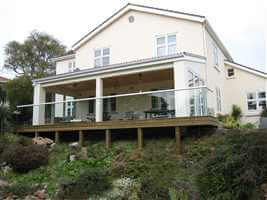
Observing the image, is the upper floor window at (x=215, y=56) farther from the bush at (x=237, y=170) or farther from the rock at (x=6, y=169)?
the rock at (x=6, y=169)

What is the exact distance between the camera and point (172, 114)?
11.0 meters

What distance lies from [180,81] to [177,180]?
5262 millimetres

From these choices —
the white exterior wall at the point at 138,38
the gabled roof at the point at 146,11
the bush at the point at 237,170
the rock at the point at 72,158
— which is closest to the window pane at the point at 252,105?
the gabled roof at the point at 146,11

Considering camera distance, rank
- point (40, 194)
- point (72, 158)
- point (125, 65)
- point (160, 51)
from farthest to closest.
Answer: point (160, 51)
point (125, 65)
point (72, 158)
point (40, 194)

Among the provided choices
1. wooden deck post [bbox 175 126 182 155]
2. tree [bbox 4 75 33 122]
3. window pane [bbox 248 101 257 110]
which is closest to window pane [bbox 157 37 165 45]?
wooden deck post [bbox 175 126 182 155]

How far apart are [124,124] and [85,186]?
4287mm

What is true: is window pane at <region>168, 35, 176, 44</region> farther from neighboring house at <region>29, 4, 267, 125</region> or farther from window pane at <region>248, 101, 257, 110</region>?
window pane at <region>248, 101, 257, 110</region>

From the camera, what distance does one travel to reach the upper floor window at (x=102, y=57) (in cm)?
1747

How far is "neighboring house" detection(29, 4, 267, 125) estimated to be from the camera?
11.7 metres

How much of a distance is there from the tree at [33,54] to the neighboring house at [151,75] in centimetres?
1447

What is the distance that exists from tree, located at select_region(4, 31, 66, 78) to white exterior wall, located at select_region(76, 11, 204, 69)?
16314mm

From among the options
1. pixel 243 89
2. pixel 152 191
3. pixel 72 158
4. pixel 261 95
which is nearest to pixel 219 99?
pixel 243 89

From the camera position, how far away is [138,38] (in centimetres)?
1639

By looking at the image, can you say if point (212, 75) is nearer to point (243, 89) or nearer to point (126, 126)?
point (243, 89)
